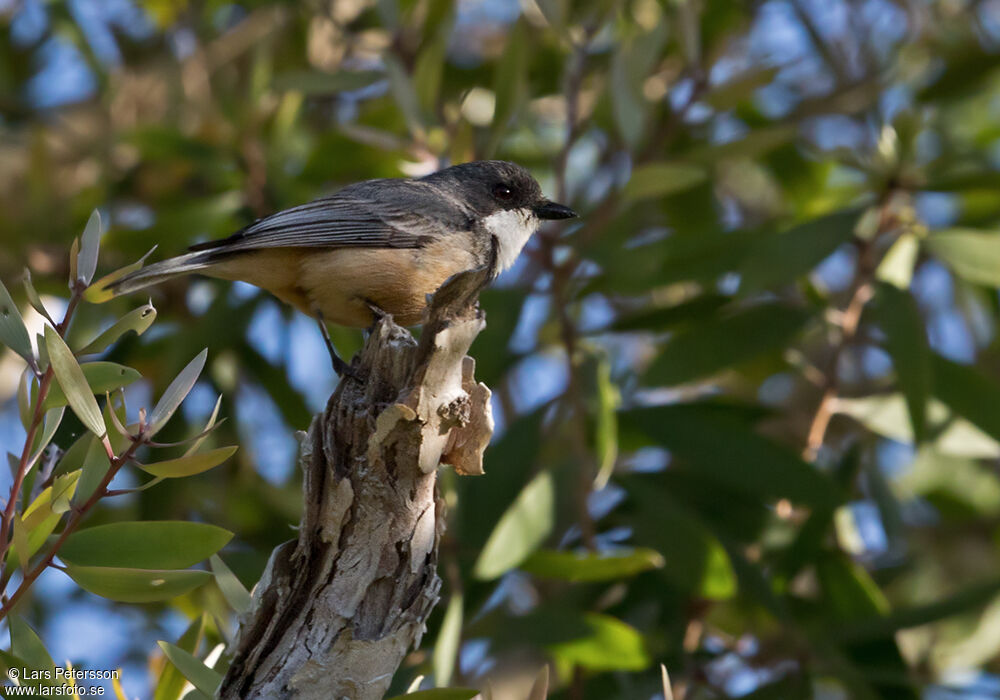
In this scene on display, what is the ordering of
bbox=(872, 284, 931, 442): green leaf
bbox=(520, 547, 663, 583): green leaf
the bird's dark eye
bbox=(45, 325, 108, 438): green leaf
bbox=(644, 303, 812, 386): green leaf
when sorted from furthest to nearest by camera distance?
bbox=(644, 303, 812, 386): green leaf
the bird's dark eye
bbox=(872, 284, 931, 442): green leaf
bbox=(520, 547, 663, 583): green leaf
bbox=(45, 325, 108, 438): green leaf

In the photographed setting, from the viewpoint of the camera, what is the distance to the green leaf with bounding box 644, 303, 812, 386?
5.67 m

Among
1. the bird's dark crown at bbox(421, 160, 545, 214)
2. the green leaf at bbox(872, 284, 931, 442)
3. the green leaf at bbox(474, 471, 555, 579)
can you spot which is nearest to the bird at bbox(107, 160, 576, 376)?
the bird's dark crown at bbox(421, 160, 545, 214)

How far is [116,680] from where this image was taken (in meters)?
2.94

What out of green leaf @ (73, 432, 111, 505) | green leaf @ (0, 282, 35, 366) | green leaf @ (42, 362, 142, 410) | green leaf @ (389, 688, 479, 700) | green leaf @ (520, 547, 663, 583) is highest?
green leaf @ (0, 282, 35, 366)

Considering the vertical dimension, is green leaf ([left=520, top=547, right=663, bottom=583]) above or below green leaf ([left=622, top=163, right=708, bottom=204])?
below

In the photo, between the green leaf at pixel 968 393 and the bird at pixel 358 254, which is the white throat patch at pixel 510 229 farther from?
the green leaf at pixel 968 393

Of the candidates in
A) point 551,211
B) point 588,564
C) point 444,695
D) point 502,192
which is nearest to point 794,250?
point 551,211

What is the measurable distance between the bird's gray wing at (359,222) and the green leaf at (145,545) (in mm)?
1546

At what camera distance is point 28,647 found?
292cm

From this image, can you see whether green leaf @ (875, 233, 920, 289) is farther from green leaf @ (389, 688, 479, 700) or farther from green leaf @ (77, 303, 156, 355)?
green leaf @ (77, 303, 156, 355)

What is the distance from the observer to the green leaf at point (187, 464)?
268 cm

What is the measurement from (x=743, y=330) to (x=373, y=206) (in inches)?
85.6

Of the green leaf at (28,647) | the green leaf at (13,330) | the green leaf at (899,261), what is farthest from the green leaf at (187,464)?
the green leaf at (899,261)

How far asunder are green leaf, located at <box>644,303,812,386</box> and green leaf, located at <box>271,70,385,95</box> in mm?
2245
